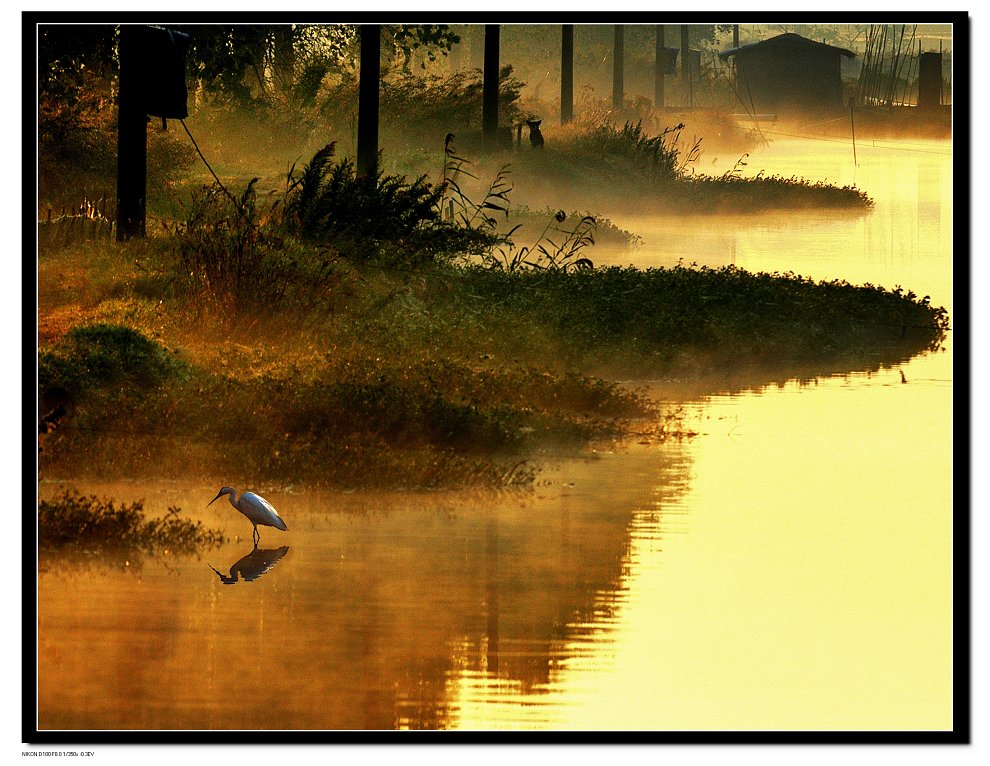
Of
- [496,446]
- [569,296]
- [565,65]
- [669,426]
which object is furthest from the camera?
[565,65]

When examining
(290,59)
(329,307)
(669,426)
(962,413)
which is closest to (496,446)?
(669,426)

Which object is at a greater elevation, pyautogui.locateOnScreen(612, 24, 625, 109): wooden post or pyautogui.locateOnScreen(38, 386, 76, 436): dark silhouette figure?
pyautogui.locateOnScreen(612, 24, 625, 109): wooden post

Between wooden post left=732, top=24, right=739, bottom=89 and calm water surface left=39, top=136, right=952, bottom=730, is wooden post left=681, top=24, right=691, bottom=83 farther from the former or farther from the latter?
calm water surface left=39, top=136, right=952, bottom=730

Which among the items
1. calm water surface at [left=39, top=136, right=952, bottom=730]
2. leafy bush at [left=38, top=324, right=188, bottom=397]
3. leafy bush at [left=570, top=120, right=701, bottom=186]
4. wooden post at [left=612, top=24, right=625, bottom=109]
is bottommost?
calm water surface at [left=39, top=136, right=952, bottom=730]

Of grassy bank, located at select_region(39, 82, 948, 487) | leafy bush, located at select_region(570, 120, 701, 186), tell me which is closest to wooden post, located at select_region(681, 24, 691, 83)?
leafy bush, located at select_region(570, 120, 701, 186)

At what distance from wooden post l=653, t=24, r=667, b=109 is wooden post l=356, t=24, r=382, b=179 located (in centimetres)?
246

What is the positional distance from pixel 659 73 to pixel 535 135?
1850 mm

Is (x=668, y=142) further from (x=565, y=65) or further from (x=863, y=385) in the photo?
(x=863, y=385)

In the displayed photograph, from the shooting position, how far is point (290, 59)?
52.9ft

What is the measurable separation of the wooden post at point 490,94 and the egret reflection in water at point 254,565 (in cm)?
636

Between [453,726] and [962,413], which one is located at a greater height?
[962,413]

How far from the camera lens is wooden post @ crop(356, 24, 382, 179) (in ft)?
47.6

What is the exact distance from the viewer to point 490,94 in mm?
15641

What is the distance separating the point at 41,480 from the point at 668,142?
280 inches
